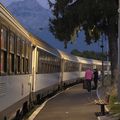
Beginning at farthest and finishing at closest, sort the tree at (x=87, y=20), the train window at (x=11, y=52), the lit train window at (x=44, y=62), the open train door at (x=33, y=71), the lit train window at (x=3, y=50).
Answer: the tree at (x=87, y=20), the lit train window at (x=44, y=62), the open train door at (x=33, y=71), the train window at (x=11, y=52), the lit train window at (x=3, y=50)

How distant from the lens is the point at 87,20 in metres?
38.8

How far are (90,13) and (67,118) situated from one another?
57.3 ft

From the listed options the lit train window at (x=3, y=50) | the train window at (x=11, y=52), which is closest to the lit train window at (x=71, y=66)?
the train window at (x=11, y=52)

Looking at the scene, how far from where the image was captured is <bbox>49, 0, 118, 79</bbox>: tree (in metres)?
36.7

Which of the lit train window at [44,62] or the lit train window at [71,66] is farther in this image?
the lit train window at [71,66]

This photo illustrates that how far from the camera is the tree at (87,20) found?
36.7 meters

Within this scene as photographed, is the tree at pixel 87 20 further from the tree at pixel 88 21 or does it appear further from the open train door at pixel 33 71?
the open train door at pixel 33 71

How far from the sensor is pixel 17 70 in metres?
Answer: 16.2

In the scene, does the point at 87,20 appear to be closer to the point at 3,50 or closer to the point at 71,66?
the point at 71,66

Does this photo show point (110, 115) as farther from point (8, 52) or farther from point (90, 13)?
point (90, 13)

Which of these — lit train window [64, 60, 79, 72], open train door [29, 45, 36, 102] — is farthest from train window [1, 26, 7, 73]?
lit train window [64, 60, 79, 72]

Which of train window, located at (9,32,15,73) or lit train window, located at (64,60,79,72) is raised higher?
lit train window, located at (64,60,79,72)

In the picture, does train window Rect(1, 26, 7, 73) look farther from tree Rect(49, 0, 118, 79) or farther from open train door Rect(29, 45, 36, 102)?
tree Rect(49, 0, 118, 79)

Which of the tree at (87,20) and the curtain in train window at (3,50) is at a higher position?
the tree at (87,20)
